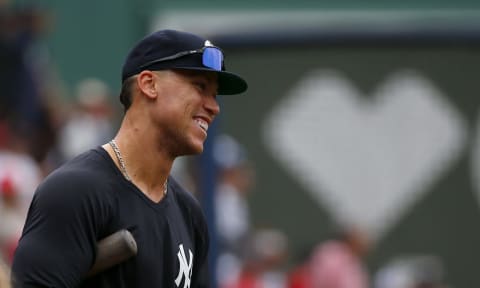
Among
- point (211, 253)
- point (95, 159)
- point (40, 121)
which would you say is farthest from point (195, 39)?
point (40, 121)

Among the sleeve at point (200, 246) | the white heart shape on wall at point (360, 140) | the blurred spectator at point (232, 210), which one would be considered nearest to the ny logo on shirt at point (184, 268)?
the sleeve at point (200, 246)

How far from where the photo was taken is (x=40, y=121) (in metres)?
11.5

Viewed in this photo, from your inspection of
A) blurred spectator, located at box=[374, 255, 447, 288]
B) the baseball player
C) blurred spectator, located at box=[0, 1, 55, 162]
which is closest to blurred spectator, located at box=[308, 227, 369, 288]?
blurred spectator, located at box=[374, 255, 447, 288]

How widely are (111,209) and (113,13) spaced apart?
441 inches

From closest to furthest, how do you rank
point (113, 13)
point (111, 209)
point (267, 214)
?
point (111, 209)
point (267, 214)
point (113, 13)

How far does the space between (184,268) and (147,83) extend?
2.06ft

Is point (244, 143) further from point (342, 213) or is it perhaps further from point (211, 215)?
point (211, 215)

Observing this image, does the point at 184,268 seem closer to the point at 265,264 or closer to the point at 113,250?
the point at 113,250

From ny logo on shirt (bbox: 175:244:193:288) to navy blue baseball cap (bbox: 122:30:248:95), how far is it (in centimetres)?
60

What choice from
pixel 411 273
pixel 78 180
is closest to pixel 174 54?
pixel 78 180

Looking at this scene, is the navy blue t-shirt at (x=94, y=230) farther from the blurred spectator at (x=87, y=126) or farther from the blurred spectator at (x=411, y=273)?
the blurred spectator at (x=411, y=273)

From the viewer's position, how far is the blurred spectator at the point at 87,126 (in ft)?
38.7

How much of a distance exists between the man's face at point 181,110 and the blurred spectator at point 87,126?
24.2 ft

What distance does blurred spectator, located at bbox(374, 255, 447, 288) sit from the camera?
1259 centimetres
